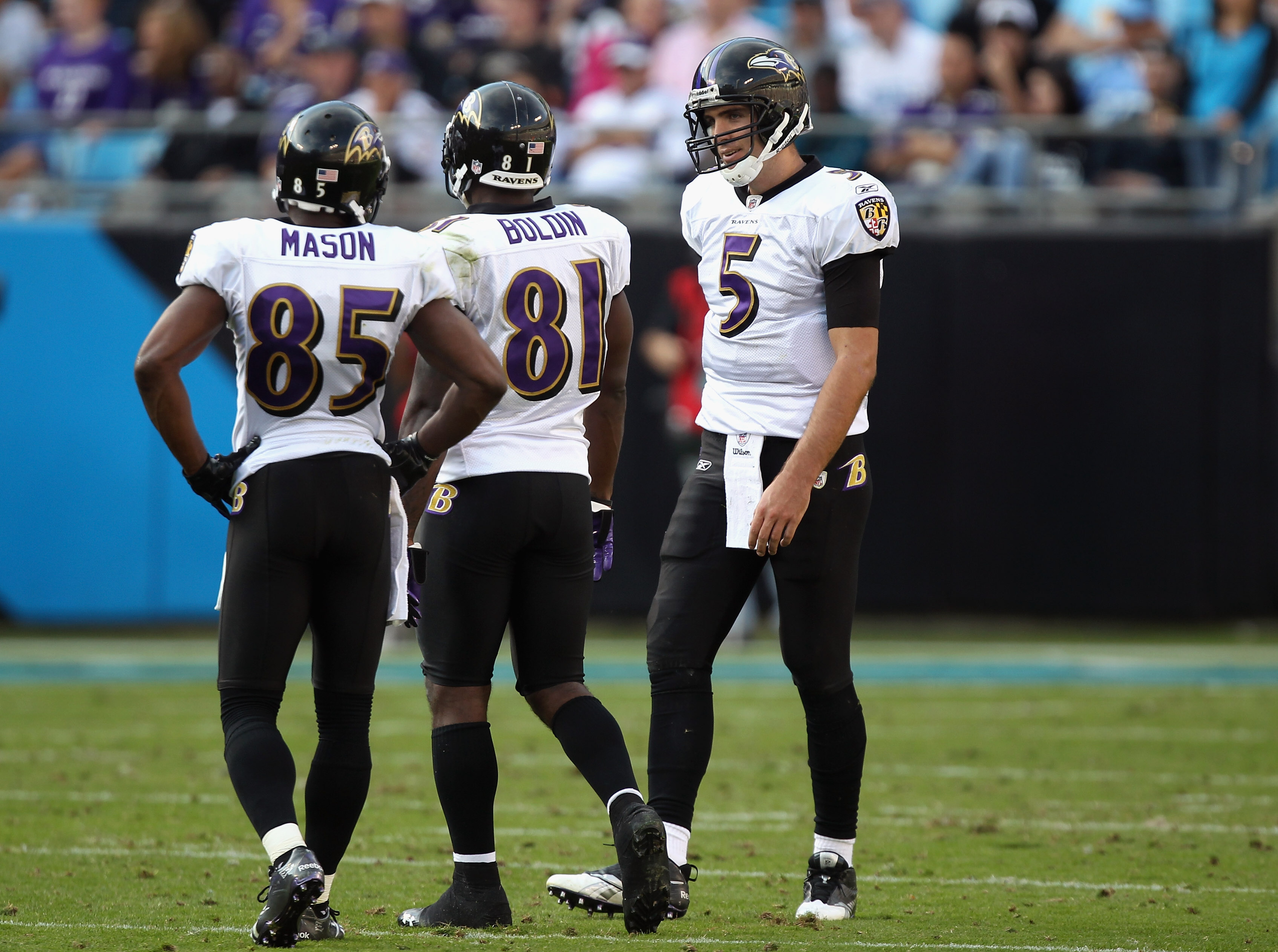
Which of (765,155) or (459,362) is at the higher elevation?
(765,155)

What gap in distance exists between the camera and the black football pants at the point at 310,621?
12.4 ft

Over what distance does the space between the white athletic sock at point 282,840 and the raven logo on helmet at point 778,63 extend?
2180 millimetres

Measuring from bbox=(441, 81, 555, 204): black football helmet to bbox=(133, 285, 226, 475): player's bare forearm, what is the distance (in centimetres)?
77

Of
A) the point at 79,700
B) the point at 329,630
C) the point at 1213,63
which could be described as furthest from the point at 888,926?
the point at 1213,63

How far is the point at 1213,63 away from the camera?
1220 centimetres

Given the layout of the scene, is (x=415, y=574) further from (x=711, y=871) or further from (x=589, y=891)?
(x=711, y=871)

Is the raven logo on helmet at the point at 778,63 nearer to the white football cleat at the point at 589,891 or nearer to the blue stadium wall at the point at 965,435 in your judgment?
the white football cleat at the point at 589,891

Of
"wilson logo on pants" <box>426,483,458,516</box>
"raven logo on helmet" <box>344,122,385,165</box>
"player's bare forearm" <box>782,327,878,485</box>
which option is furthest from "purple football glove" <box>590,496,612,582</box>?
"raven logo on helmet" <box>344,122,385,165</box>

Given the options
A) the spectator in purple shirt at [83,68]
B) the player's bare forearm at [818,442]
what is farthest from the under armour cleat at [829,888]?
the spectator in purple shirt at [83,68]

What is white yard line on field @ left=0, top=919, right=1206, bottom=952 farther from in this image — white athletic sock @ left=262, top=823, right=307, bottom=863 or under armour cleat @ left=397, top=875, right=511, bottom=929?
white athletic sock @ left=262, top=823, right=307, bottom=863

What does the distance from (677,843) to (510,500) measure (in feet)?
3.10

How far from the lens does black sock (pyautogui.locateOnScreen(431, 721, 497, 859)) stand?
13.5 feet

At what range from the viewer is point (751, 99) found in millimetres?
4348

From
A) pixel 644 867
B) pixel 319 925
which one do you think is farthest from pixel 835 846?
pixel 319 925
